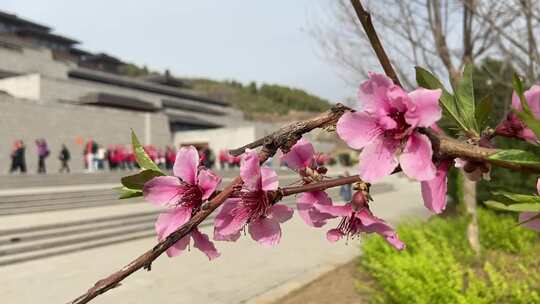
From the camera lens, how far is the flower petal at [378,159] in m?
0.63

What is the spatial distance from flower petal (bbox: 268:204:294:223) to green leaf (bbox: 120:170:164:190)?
190 mm

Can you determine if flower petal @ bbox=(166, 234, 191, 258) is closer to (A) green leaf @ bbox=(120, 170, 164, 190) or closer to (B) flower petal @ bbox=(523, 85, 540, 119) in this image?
(A) green leaf @ bbox=(120, 170, 164, 190)

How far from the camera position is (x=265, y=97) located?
11438 cm

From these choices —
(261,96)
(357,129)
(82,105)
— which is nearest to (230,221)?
(357,129)

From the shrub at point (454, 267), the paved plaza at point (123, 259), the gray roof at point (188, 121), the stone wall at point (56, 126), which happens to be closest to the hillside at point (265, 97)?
the gray roof at point (188, 121)

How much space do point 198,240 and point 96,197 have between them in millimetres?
16069

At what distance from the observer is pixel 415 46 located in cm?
870

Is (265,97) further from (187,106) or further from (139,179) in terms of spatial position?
(139,179)

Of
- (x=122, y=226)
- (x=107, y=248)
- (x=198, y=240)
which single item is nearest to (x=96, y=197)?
(x=122, y=226)

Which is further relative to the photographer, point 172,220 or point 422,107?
point 172,220

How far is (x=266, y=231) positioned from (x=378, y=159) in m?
0.25

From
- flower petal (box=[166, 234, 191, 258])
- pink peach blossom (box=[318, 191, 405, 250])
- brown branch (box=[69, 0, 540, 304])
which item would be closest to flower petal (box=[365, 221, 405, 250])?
pink peach blossom (box=[318, 191, 405, 250])

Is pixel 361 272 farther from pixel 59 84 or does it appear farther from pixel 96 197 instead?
pixel 59 84

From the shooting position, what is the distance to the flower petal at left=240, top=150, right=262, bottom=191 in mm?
679
